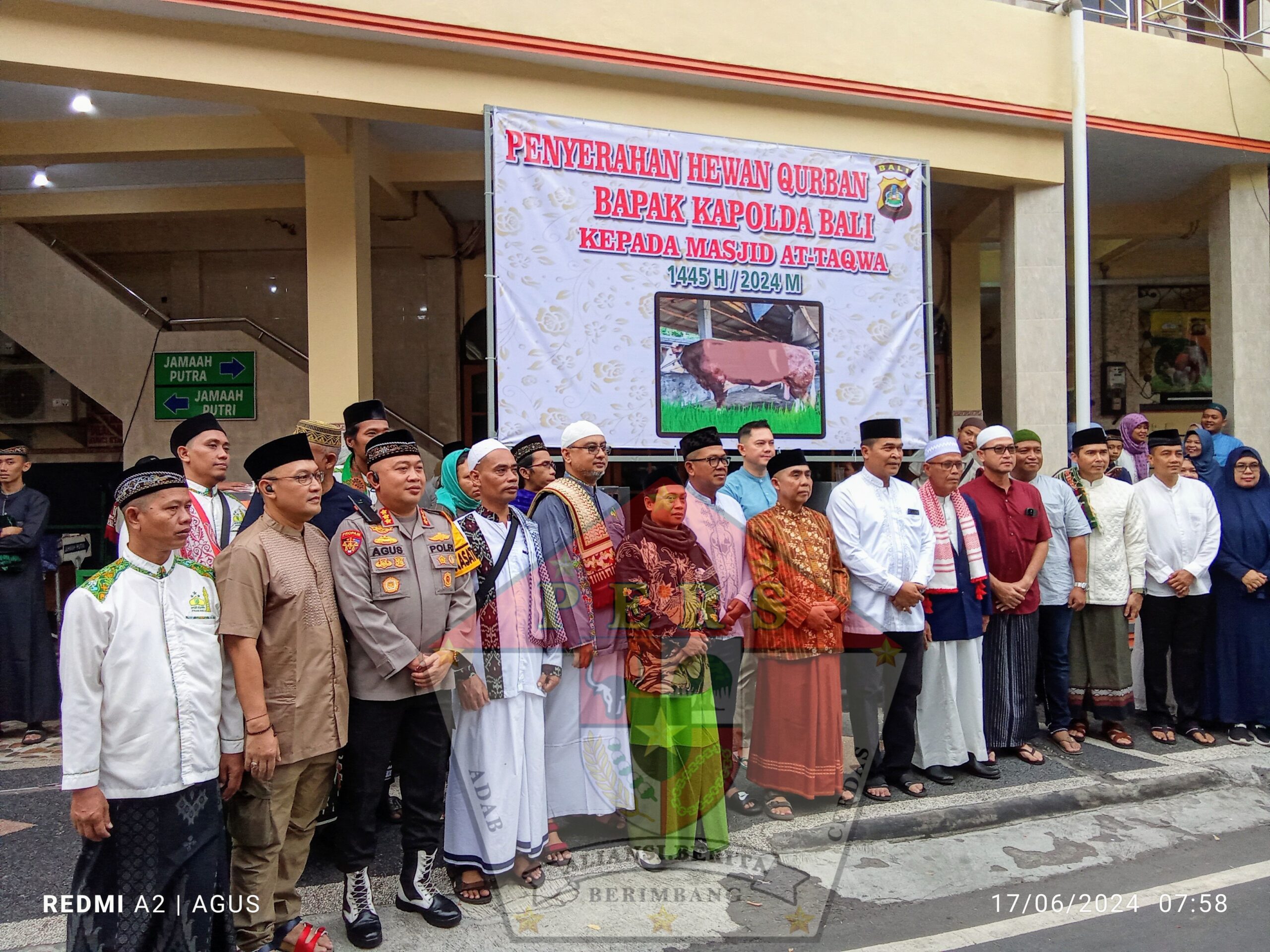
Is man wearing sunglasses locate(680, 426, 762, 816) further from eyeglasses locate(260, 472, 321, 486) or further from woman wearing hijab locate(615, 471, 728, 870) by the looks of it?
eyeglasses locate(260, 472, 321, 486)

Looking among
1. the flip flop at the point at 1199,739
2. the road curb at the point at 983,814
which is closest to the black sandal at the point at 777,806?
the road curb at the point at 983,814

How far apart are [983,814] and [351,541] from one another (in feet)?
11.5

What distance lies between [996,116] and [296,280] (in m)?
8.12

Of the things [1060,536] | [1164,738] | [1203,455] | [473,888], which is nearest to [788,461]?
[1060,536]

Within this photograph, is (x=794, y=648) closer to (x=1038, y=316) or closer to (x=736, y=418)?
(x=736, y=418)

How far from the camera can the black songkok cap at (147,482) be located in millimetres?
2984

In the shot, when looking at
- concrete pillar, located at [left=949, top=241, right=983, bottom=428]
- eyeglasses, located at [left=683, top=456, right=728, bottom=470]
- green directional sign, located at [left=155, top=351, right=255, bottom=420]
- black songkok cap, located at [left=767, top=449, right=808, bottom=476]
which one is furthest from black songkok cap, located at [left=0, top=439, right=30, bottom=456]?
concrete pillar, located at [left=949, top=241, right=983, bottom=428]

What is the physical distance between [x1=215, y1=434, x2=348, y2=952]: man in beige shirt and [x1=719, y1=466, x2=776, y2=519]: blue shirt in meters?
2.83

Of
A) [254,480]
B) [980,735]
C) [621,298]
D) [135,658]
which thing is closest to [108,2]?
[621,298]

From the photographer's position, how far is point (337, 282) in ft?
24.4

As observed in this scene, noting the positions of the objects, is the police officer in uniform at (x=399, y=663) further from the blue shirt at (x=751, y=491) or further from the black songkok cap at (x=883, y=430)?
the blue shirt at (x=751, y=491)

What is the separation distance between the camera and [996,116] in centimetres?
828

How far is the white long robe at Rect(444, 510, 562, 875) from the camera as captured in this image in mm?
Result: 3951

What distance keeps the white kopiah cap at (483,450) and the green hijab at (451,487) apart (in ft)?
1.98
